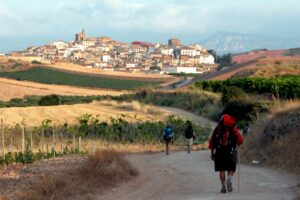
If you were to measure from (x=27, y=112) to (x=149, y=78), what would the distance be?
70.7 m

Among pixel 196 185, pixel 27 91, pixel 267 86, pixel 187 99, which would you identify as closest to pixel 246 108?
pixel 267 86

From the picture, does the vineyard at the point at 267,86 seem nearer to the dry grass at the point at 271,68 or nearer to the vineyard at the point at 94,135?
the dry grass at the point at 271,68

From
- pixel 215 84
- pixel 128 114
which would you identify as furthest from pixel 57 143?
pixel 215 84

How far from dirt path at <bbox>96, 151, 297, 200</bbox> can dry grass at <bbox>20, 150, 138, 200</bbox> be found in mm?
329

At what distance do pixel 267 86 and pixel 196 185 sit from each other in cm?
3783

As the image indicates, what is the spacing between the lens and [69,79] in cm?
11581

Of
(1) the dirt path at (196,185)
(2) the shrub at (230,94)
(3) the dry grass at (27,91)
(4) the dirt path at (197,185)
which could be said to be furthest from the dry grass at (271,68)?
(1) the dirt path at (196,185)

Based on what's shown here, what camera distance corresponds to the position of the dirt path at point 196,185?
480 inches

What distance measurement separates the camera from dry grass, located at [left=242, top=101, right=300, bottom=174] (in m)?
17.2

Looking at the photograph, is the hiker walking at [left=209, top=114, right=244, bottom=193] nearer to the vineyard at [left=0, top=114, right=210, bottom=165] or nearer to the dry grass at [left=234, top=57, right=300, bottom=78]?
the vineyard at [left=0, top=114, right=210, bottom=165]

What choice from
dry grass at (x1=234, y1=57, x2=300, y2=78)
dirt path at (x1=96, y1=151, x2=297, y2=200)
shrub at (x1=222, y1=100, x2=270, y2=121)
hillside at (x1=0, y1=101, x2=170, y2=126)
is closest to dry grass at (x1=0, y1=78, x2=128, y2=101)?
dry grass at (x1=234, y1=57, x2=300, y2=78)

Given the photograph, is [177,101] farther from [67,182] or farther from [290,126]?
[67,182]

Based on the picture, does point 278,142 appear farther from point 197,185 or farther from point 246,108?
point 246,108

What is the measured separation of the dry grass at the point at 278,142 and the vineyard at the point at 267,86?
18990 millimetres
